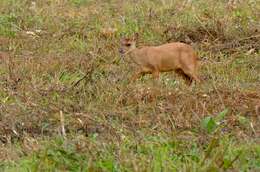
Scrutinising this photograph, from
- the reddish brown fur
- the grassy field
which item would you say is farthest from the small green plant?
the reddish brown fur

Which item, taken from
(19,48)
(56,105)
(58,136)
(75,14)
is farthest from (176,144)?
(75,14)

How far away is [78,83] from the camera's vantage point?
7.96 metres

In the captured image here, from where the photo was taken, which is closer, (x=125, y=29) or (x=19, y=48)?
(x=19, y=48)

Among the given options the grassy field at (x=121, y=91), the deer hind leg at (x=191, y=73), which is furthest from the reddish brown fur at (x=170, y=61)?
the grassy field at (x=121, y=91)

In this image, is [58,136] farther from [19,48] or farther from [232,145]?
[19,48]

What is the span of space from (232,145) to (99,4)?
20.3 ft

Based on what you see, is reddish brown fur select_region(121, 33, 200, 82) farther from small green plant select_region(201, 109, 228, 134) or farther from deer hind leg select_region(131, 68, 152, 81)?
small green plant select_region(201, 109, 228, 134)

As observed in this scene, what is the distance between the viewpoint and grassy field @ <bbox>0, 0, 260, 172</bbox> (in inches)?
236

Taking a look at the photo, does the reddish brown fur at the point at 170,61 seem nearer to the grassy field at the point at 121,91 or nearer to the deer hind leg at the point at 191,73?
the deer hind leg at the point at 191,73

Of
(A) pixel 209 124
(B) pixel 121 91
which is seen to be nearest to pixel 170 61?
(B) pixel 121 91

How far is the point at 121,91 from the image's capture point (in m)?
7.60

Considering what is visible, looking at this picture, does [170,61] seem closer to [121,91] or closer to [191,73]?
[191,73]

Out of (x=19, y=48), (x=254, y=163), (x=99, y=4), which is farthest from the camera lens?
(x=99, y=4)

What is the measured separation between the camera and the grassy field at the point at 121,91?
5984mm
